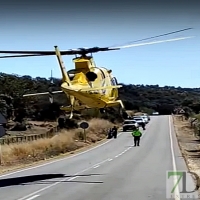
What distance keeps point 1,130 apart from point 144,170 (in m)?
6.76

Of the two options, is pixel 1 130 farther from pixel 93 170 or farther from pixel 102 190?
pixel 102 190

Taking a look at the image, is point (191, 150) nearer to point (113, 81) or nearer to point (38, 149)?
point (38, 149)

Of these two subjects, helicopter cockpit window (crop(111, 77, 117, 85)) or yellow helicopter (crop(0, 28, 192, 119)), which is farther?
helicopter cockpit window (crop(111, 77, 117, 85))

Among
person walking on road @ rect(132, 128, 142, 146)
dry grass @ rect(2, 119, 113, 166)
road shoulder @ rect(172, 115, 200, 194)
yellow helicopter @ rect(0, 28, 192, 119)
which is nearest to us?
yellow helicopter @ rect(0, 28, 192, 119)

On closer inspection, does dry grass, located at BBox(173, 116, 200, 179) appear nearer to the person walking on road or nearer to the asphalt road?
the asphalt road

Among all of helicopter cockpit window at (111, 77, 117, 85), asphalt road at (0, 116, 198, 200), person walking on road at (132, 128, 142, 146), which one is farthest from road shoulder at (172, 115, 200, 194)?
helicopter cockpit window at (111, 77, 117, 85)

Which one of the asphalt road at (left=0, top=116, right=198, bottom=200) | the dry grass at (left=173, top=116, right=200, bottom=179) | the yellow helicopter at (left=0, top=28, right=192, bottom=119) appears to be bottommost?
the dry grass at (left=173, top=116, right=200, bottom=179)

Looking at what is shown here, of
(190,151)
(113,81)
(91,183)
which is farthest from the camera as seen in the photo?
(190,151)

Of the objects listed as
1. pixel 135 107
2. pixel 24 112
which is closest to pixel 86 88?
pixel 24 112

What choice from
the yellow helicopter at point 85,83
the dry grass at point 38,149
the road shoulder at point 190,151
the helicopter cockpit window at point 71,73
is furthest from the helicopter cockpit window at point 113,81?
the dry grass at point 38,149

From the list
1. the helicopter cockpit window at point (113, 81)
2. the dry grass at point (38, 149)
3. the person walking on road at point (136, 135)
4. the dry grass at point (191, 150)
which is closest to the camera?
the helicopter cockpit window at point (113, 81)

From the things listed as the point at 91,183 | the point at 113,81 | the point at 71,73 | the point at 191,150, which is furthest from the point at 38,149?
the point at 91,183

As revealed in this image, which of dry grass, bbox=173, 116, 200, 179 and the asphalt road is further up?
the asphalt road

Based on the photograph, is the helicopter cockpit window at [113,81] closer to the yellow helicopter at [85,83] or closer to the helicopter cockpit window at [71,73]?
the yellow helicopter at [85,83]
